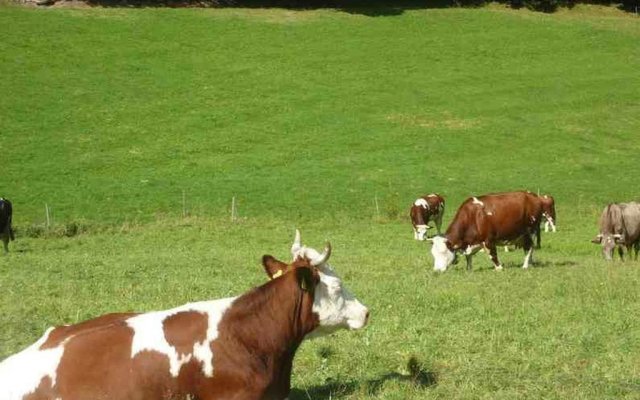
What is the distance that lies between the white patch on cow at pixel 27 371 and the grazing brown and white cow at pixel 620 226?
2158cm

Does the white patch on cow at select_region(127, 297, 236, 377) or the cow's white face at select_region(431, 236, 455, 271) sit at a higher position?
the white patch on cow at select_region(127, 297, 236, 377)

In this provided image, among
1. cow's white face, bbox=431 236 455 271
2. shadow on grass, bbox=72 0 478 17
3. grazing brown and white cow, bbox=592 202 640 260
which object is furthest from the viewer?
shadow on grass, bbox=72 0 478 17

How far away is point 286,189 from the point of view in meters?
41.6

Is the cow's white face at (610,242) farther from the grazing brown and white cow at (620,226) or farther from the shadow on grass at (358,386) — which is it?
the shadow on grass at (358,386)

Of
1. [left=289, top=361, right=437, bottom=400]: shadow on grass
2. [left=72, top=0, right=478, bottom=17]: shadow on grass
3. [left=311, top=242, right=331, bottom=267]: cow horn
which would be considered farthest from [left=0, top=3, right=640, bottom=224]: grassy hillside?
[left=311, top=242, right=331, bottom=267]: cow horn

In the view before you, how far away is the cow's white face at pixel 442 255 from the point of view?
2198 cm

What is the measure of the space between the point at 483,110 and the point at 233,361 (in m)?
50.7

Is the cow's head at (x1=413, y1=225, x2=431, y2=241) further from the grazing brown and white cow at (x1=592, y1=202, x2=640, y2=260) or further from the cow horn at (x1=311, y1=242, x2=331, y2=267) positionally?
the cow horn at (x1=311, y1=242, x2=331, y2=267)

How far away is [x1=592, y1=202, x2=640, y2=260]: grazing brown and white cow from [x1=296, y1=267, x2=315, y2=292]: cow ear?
20309 millimetres

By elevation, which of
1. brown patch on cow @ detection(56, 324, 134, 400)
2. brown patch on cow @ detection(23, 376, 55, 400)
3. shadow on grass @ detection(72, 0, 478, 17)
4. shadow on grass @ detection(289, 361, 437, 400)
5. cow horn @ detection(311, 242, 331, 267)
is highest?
cow horn @ detection(311, 242, 331, 267)

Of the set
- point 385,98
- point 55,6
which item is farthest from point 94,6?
point 385,98

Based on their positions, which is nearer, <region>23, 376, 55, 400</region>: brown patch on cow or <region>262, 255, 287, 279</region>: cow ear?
<region>23, 376, 55, 400</region>: brown patch on cow

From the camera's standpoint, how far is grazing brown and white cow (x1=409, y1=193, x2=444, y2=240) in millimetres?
32625

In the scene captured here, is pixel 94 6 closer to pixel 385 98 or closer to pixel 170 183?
pixel 385 98
